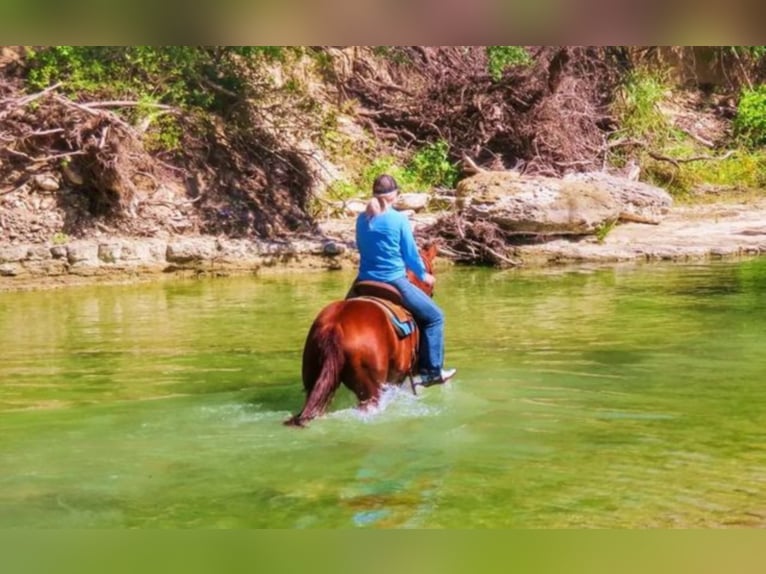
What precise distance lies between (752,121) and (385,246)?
19054mm

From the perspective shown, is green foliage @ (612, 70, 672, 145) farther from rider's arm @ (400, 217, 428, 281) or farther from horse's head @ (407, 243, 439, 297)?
rider's arm @ (400, 217, 428, 281)

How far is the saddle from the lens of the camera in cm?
788

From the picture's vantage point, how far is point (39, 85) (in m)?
18.2

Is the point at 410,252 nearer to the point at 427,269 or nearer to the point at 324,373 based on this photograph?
the point at 427,269

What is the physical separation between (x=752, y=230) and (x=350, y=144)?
8096 millimetres

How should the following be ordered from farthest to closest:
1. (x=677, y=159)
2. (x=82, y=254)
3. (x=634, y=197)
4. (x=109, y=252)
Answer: (x=677, y=159), (x=634, y=197), (x=109, y=252), (x=82, y=254)

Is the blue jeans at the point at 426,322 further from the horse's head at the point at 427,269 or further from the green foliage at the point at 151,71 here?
the green foliage at the point at 151,71

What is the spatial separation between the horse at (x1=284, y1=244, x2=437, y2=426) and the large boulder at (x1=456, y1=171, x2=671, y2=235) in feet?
34.2

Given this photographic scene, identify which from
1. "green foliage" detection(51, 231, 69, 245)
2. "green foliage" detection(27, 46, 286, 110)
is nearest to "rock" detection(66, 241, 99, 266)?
"green foliage" detection(51, 231, 69, 245)

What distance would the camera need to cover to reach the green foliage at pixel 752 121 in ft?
80.6

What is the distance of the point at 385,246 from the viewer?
8016 millimetres

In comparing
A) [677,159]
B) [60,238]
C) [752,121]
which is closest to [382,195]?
[60,238]
